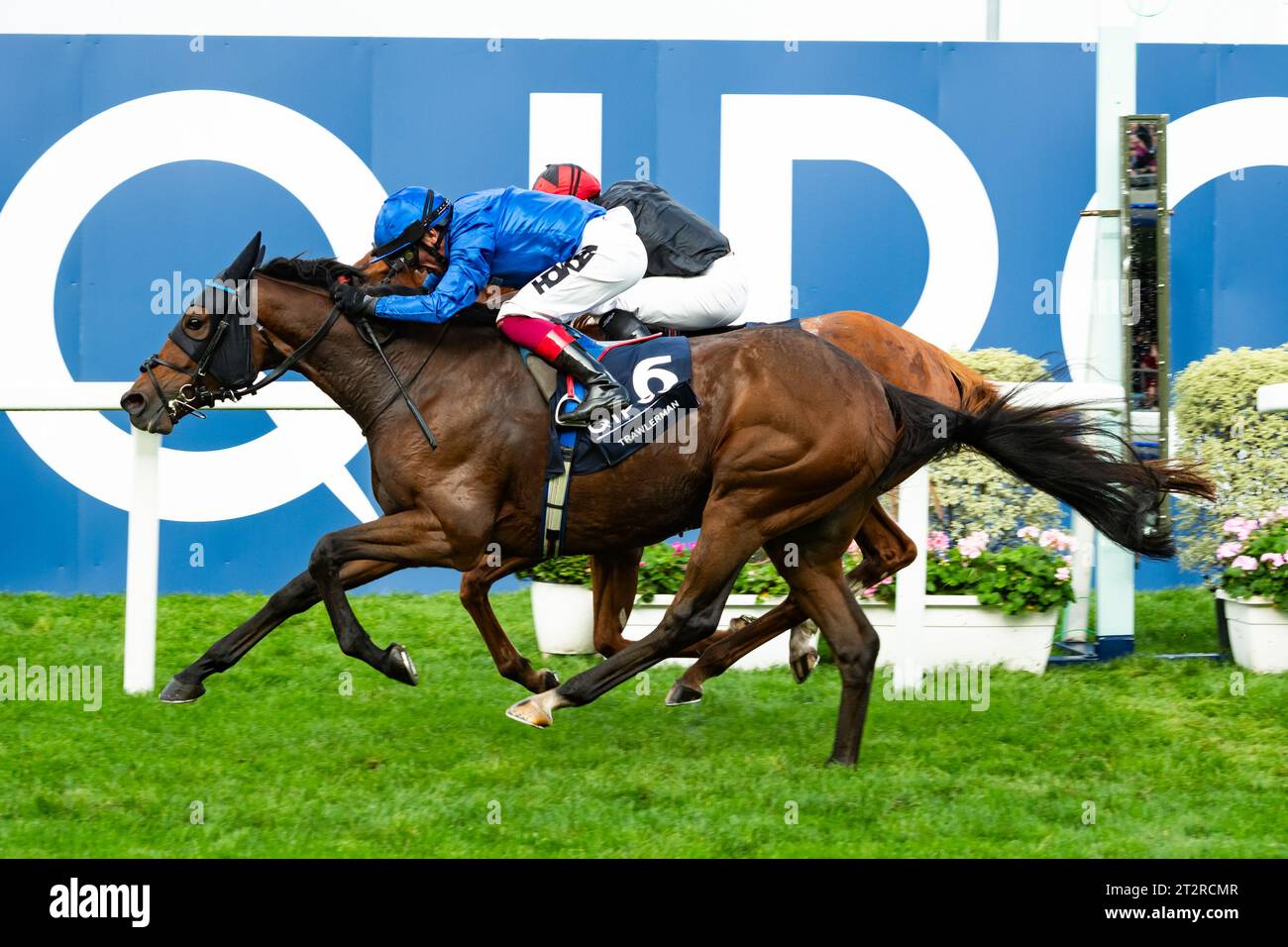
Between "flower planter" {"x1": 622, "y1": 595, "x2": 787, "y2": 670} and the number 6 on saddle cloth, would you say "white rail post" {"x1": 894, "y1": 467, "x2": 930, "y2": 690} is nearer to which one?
"flower planter" {"x1": 622, "y1": 595, "x2": 787, "y2": 670}

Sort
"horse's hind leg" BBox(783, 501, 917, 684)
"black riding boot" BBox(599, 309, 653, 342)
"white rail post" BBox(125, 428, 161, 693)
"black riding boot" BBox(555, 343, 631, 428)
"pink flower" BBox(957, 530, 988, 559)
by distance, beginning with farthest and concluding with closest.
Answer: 1. "pink flower" BBox(957, 530, 988, 559)
2. "horse's hind leg" BBox(783, 501, 917, 684)
3. "white rail post" BBox(125, 428, 161, 693)
4. "black riding boot" BBox(599, 309, 653, 342)
5. "black riding boot" BBox(555, 343, 631, 428)

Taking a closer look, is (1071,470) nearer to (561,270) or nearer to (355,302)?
(561,270)

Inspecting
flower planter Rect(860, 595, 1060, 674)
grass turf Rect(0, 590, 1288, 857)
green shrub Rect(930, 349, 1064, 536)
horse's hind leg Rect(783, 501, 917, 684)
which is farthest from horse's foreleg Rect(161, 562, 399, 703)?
green shrub Rect(930, 349, 1064, 536)

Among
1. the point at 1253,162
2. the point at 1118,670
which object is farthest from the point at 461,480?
the point at 1253,162

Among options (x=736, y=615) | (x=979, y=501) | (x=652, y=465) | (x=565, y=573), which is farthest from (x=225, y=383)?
(x=979, y=501)

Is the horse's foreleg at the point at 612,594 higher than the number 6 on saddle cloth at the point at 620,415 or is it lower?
lower

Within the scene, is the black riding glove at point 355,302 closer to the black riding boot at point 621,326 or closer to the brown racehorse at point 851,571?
the brown racehorse at point 851,571

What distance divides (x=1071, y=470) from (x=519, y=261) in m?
2.00

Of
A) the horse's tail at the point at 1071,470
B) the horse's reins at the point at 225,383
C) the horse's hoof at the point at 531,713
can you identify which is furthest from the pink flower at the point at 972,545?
the horse's reins at the point at 225,383

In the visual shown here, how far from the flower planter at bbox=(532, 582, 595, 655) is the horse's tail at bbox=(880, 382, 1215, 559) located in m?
2.10

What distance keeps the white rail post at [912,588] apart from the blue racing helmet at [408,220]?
222 centimetres

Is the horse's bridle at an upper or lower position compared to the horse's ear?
lower

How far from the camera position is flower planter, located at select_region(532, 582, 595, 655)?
21.9 ft

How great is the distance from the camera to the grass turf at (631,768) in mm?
4094
